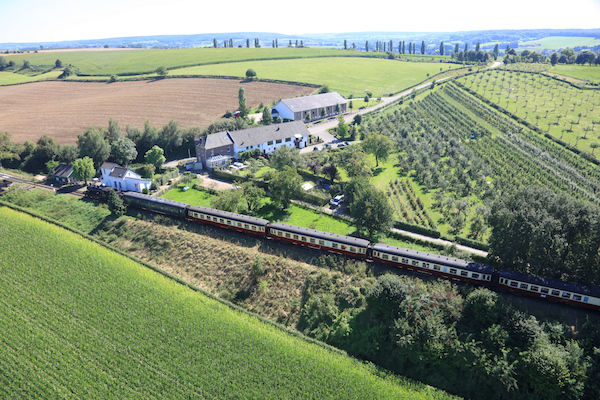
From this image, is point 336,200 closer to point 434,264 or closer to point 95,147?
point 434,264

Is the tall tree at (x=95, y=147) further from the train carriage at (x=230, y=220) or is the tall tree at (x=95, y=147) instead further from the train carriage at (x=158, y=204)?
the train carriage at (x=230, y=220)

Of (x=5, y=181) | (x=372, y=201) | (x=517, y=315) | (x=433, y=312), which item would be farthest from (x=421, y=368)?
(x=5, y=181)

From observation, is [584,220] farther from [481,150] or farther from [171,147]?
[171,147]

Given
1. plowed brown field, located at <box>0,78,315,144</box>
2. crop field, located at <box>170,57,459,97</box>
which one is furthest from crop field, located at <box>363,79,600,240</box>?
plowed brown field, located at <box>0,78,315,144</box>

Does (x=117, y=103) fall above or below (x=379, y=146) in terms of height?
→ above

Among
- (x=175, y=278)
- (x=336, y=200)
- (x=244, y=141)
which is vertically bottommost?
(x=175, y=278)

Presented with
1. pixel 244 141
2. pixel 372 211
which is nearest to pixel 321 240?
pixel 372 211

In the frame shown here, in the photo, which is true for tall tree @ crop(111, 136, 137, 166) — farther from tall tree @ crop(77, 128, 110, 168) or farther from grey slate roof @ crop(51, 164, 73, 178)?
grey slate roof @ crop(51, 164, 73, 178)

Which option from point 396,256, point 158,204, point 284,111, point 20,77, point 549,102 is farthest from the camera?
point 20,77
